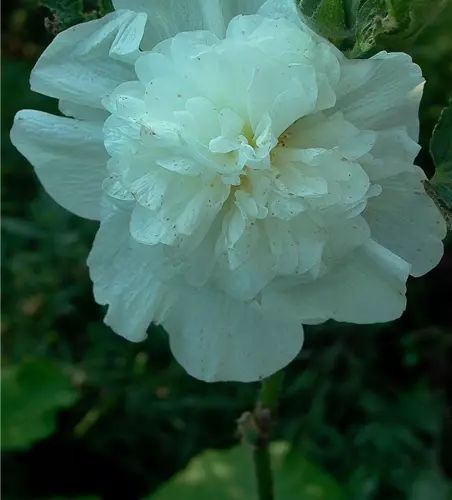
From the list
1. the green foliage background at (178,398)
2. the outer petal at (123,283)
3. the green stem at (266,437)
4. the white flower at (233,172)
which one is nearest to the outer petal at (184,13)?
the white flower at (233,172)

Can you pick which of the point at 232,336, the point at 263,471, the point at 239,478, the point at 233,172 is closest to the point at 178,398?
the point at 239,478

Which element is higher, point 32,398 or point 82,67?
point 82,67

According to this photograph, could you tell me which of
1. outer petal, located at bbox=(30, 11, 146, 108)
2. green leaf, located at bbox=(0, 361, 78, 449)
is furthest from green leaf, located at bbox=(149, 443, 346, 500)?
outer petal, located at bbox=(30, 11, 146, 108)

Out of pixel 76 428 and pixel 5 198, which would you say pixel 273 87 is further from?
→ pixel 5 198

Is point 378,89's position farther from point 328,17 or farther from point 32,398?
point 32,398

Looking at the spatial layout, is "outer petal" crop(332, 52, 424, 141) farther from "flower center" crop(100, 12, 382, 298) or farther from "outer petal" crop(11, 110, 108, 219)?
"outer petal" crop(11, 110, 108, 219)
